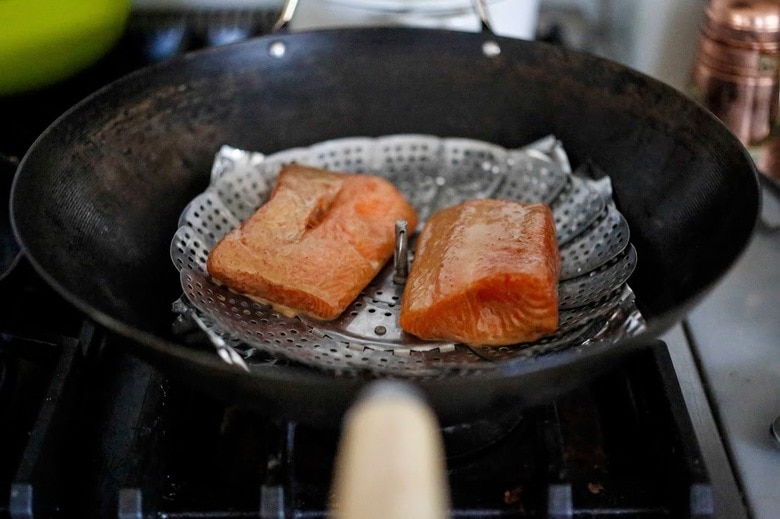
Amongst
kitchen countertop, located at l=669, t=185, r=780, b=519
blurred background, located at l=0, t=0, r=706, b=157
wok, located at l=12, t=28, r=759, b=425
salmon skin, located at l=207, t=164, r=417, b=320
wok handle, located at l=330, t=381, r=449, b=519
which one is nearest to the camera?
wok handle, located at l=330, t=381, r=449, b=519

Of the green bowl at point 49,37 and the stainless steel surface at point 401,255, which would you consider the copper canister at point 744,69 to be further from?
the green bowl at point 49,37

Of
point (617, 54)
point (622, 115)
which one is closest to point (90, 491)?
point (622, 115)

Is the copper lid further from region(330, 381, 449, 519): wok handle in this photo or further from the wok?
region(330, 381, 449, 519): wok handle

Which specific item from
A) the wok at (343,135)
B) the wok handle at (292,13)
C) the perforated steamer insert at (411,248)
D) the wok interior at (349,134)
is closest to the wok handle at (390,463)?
the wok at (343,135)

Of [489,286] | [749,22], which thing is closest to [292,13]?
[489,286]

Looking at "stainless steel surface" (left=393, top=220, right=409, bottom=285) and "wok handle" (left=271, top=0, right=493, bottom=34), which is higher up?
"wok handle" (left=271, top=0, right=493, bottom=34)

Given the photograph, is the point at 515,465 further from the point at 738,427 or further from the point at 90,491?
the point at 90,491

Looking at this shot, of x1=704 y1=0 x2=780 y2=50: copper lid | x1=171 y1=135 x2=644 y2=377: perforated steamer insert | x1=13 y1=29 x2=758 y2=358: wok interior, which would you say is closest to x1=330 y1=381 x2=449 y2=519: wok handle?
x1=171 y1=135 x2=644 y2=377: perforated steamer insert
